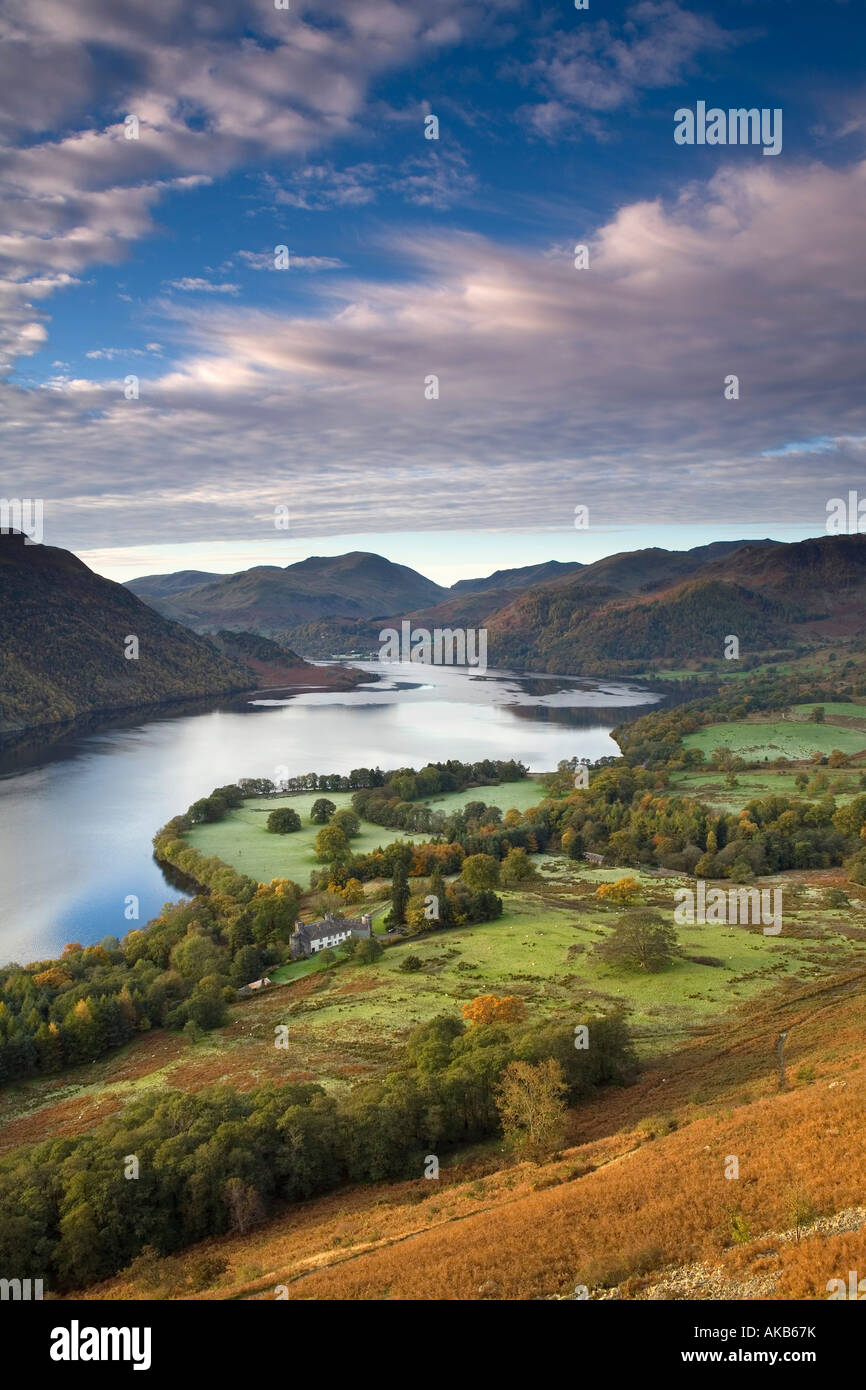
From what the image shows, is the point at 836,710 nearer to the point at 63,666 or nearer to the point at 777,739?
the point at 777,739

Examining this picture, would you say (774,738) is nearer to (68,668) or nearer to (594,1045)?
(594,1045)

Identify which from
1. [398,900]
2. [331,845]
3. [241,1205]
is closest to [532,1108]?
[241,1205]

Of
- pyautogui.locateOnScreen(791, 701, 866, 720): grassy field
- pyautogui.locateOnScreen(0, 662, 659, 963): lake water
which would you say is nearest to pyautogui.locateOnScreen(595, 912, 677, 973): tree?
pyautogui.locateOnScreen(0, 662, 659, 963): lake water

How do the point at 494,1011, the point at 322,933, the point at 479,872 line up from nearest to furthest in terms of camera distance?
the point at 494,1011
the point at 322,933
the point at 479,872

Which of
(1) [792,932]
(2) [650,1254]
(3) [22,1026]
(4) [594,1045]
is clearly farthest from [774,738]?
(2) [650,1254]

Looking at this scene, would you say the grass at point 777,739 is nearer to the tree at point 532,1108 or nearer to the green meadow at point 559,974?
the green meadow at point 559,974

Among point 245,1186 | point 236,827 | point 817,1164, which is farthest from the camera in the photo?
point 236,827

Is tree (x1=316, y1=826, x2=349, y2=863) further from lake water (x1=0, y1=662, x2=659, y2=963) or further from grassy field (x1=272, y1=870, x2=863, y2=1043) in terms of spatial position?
grassy field (x1=272, y1=870, x2=863, y2=1043)
